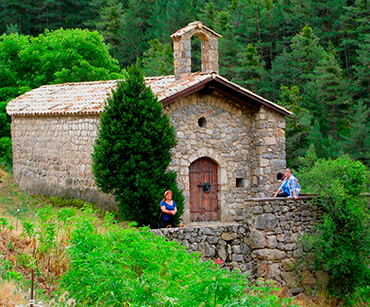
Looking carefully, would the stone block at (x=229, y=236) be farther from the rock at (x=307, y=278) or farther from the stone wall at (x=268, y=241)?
the rock at (x=307, y=278)

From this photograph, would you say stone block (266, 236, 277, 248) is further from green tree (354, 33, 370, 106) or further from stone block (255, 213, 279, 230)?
green tree (354, 33, 370, 106)

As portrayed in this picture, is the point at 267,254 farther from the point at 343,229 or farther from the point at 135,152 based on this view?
the point at 135,152

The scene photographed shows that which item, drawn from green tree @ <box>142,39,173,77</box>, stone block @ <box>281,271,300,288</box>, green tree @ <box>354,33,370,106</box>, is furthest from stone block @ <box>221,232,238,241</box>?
green tree @ <box>142,39,173,77</box>

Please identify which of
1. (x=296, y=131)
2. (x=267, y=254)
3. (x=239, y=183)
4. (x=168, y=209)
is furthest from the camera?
(x=296, y=131)

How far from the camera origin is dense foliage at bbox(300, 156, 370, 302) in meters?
13.7

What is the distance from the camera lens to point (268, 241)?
44.7 ft

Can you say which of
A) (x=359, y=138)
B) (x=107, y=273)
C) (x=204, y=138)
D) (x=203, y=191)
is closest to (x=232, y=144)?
(x=204, y=138)

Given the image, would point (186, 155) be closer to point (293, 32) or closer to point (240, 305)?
point (240, 305)

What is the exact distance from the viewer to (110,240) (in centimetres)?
873

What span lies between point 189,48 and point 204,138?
255cm

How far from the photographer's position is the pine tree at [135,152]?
13.2 metres

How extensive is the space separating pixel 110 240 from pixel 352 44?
A: 97.3ft

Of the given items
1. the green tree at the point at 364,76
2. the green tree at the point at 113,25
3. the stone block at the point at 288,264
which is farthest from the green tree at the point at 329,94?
the green tree at the point at 113,25

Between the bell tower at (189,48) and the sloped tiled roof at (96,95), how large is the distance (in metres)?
0.35
